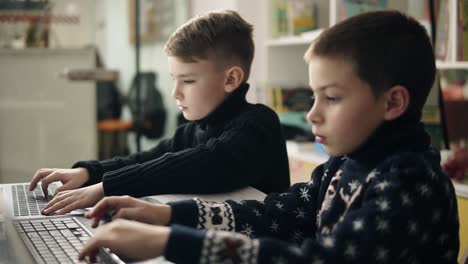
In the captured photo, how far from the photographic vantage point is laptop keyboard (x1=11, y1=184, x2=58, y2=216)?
3.62ft

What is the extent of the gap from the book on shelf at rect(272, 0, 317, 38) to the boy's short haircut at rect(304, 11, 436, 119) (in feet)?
6.52

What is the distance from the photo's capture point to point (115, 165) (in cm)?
147

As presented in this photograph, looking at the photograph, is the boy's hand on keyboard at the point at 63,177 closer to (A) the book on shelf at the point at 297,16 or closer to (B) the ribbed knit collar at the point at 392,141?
(B) the ribbed knit collar at the point at 392,141

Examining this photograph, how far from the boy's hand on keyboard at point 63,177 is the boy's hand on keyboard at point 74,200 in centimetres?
14

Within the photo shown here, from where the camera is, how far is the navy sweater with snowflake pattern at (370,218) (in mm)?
709

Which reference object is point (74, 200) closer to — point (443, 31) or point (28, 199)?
point (28, 199)

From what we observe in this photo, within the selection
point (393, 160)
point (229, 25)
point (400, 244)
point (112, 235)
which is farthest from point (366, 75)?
point (229, 25)

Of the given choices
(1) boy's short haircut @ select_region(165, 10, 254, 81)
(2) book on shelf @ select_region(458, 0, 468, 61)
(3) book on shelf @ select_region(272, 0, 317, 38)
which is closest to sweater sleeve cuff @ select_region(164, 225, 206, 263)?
(1) boy's short haircut @ select_region(165, 10, 254, 81)

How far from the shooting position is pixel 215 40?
147 centimetres

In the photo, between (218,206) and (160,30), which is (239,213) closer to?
(218,206)

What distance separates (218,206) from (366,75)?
1.03 ft

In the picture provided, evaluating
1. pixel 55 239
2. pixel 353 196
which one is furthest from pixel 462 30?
pixel 55 239

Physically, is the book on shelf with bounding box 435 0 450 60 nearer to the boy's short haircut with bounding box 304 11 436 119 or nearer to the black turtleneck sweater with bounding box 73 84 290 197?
the black turtleneck sweater with bounding box 73 84 290 197

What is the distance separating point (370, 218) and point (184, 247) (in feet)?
0.70
